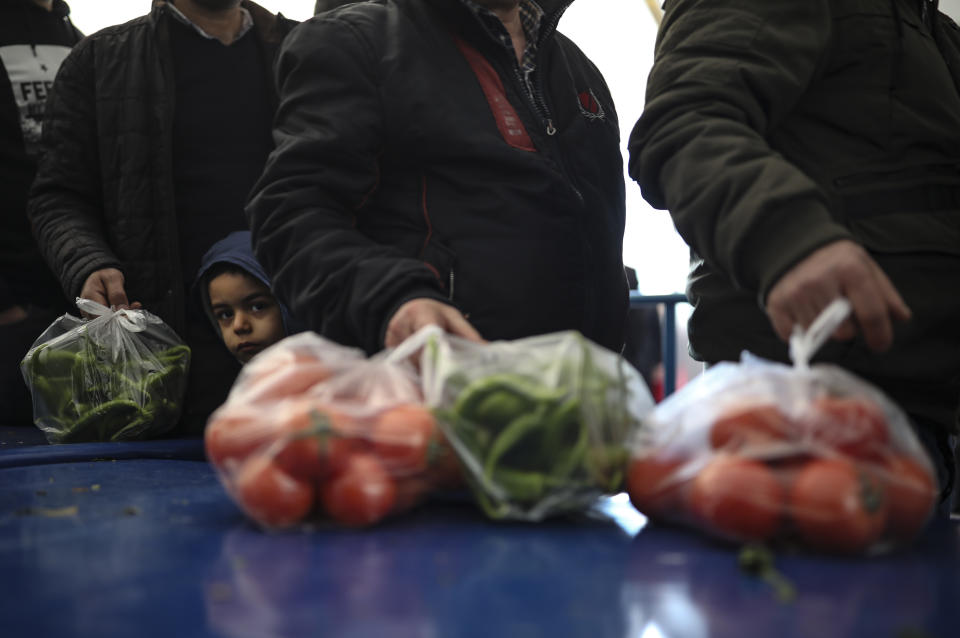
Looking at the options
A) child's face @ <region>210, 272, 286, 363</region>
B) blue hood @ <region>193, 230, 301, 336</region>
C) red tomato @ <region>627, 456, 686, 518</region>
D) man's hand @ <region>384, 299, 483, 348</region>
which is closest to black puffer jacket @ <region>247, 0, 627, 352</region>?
man's hand @ <region>384, 299, 483, 348</region>

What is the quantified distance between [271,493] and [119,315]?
135cm

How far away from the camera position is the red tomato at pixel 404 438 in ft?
2.39

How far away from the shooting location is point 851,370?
104cm

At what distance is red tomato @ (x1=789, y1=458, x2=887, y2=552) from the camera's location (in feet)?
2.07

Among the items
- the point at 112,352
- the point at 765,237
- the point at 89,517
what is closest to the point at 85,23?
the point at 112,352

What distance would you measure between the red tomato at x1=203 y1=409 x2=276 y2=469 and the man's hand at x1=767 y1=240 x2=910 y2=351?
0.48 metres

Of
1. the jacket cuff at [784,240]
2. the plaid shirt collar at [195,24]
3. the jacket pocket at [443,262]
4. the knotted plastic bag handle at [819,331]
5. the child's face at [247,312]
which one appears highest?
the jacket cuff at [784,240]

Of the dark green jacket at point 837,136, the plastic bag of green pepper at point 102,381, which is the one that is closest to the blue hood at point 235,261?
the plastic bag of green pepper at point 102,381

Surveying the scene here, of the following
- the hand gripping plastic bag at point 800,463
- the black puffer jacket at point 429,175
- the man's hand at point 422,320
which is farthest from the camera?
the black puffer jacket at point 429,175

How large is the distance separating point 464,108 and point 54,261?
1.27 meters

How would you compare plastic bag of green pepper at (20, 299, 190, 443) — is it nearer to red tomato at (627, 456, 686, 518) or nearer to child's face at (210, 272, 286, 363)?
child's face at (210, 272, 286, 363)

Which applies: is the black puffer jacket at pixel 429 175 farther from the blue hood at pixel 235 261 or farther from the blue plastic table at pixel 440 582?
the blue hood at pixel 235 261

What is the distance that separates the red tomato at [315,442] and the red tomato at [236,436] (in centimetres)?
2

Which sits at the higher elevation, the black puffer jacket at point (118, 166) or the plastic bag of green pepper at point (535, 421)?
the plastic bag of green pepper at point (535, 421)
